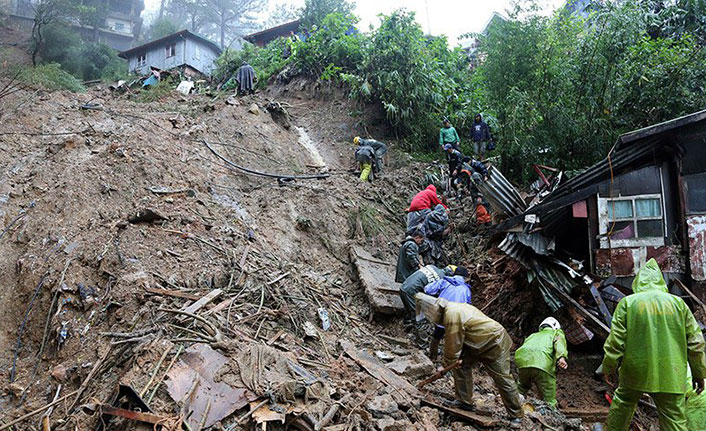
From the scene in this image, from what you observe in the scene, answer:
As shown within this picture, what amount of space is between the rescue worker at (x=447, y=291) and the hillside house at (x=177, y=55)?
24.2m

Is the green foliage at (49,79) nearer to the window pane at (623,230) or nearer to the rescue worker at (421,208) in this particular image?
the rescue worker at (421,208)

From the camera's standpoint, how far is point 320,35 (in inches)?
695

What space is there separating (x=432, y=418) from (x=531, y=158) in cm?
865

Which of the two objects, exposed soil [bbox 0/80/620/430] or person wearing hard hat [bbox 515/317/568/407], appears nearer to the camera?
exposed soil [bbox 0/80/620/430]

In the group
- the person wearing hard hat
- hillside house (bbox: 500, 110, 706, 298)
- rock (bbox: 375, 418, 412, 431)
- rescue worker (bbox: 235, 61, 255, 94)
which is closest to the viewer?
rock (bbox: 375, 418, 412, 431)

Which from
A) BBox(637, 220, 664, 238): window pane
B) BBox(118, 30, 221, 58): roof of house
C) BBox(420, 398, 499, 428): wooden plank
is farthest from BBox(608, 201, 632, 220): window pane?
BBox(118, 30, 221, 58): roof of house

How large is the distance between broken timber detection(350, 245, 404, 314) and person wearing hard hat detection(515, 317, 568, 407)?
197 centimetres

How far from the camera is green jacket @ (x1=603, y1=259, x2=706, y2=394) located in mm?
4402

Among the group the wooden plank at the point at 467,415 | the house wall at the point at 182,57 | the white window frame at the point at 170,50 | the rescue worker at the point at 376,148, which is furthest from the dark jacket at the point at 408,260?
the white window frame at the point at 170,50

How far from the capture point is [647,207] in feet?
23.9

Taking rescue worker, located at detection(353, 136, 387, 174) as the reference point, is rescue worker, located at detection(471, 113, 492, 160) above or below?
above

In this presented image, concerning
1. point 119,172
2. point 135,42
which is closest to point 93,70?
point 135,42

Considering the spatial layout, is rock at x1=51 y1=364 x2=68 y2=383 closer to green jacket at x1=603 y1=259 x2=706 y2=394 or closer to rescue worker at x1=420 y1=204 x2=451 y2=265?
rescue worker at x1=420 y1=204 x2=451 y2=265

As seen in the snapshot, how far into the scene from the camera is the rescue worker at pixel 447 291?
5.82 metres
